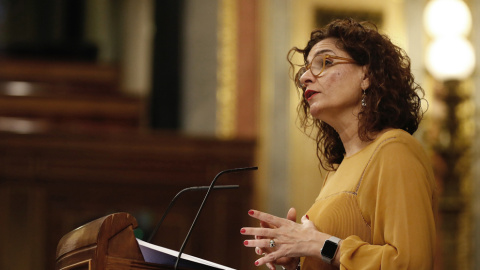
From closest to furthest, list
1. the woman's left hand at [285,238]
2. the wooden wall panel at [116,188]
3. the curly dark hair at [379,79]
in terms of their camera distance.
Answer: the woman's left hand at [285,238], the curly dark hair at [379,79], the wooden wall panel at [116,188]

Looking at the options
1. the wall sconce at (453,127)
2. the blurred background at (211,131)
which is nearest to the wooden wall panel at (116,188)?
the blurred background at (211,131)

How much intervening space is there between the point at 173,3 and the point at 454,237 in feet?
9.69

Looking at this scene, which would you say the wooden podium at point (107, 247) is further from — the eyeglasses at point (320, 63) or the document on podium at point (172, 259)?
the eyeglasses at point (320, 63)

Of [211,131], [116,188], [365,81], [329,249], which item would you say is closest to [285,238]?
[329,249]

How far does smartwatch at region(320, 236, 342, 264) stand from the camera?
1.44 metres

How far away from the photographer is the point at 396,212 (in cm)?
141

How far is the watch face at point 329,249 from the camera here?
144 cm

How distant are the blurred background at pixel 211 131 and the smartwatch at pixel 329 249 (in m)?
2.98

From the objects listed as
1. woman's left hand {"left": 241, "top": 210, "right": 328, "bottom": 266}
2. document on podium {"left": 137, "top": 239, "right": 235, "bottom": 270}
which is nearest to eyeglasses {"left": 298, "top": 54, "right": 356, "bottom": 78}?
woman's left hand {"left": 241, "top": 210, "right": 328, "bottom": 266}

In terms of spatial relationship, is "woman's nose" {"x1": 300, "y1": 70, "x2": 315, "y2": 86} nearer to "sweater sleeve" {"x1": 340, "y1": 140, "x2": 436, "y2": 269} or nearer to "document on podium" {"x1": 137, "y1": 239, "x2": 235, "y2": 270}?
"sweater sleeve" {"x1": 340, "y1": 140, "x2": 436, "y2": 269}

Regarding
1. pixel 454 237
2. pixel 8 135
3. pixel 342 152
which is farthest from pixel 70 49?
pixel 342 152

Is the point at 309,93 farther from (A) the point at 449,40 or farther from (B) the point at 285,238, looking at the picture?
(A) the point at 449,40

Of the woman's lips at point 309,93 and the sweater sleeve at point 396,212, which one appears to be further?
the woman's lips at point 309,93

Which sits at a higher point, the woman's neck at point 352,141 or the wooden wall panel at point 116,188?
the woman's neck at point 352,141
